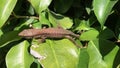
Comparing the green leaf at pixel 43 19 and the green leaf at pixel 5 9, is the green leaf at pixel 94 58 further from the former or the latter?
the green leaf at pixel 5 9

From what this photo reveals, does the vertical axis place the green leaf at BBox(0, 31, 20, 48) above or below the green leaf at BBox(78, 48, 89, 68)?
below

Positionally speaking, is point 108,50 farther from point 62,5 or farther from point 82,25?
point 62,5

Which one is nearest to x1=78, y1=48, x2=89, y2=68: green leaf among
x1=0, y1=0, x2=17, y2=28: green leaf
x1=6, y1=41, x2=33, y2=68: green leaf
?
x1=6, y1=41, x2=33, y2=68: green leaf

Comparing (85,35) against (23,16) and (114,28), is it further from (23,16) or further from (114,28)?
(23,16)

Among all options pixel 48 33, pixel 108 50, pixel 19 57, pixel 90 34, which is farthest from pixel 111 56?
pixel 19 57

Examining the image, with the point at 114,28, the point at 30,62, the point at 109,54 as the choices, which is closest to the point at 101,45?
the point at 109,54

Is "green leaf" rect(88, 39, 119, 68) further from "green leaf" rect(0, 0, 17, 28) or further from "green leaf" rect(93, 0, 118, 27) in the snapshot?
"green leaf" rect(0, 0, 17, 28)

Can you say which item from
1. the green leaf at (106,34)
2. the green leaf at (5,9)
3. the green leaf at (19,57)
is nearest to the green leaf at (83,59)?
the green leaf at (106,34)
